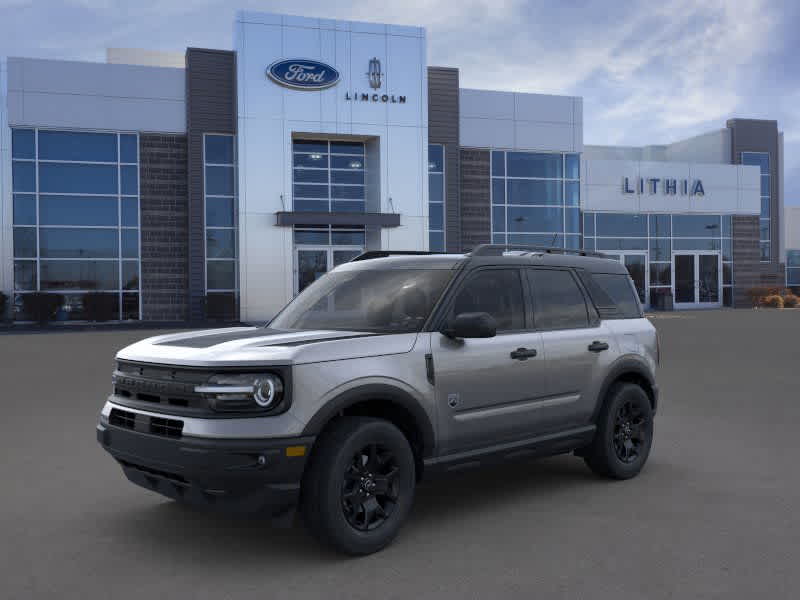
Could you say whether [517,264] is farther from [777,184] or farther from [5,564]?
[777,184]

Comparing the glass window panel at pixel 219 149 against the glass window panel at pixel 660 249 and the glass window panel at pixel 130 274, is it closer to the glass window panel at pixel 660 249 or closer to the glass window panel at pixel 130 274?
the glass window panel at pixel 130 274

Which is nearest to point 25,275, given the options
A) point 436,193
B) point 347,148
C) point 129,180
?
point 129,180

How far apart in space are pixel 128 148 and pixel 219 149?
3.36 metres

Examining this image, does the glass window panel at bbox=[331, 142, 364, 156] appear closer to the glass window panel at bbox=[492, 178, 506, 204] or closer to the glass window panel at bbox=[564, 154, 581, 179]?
the glass window panel at bbox=[492, 178, 506, 204]

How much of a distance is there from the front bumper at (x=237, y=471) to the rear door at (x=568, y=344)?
7.26ft

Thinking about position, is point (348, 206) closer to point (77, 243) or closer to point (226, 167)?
point (226, 167)

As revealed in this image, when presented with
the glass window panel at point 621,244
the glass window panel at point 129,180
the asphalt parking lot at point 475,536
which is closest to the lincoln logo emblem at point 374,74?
the glass window panel at point 129,180

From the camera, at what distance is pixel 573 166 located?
37062mm

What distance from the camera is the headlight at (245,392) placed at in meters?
4.48

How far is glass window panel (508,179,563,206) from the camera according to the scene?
36.4 metres

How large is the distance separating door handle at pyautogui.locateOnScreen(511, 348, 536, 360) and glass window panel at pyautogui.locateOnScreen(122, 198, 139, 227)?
90.8 feet

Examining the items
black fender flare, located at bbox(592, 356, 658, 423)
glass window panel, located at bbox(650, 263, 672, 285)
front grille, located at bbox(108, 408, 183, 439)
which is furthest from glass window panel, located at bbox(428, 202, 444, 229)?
front grille, located at bbox(108, 408, 183, 439)

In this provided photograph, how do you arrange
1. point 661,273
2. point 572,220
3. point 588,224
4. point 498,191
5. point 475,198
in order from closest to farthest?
point 475,198
point 498,191
point 572,220
point 588,224
point 661,273

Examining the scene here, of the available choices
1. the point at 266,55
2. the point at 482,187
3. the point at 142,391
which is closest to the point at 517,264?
the point at 142,391
